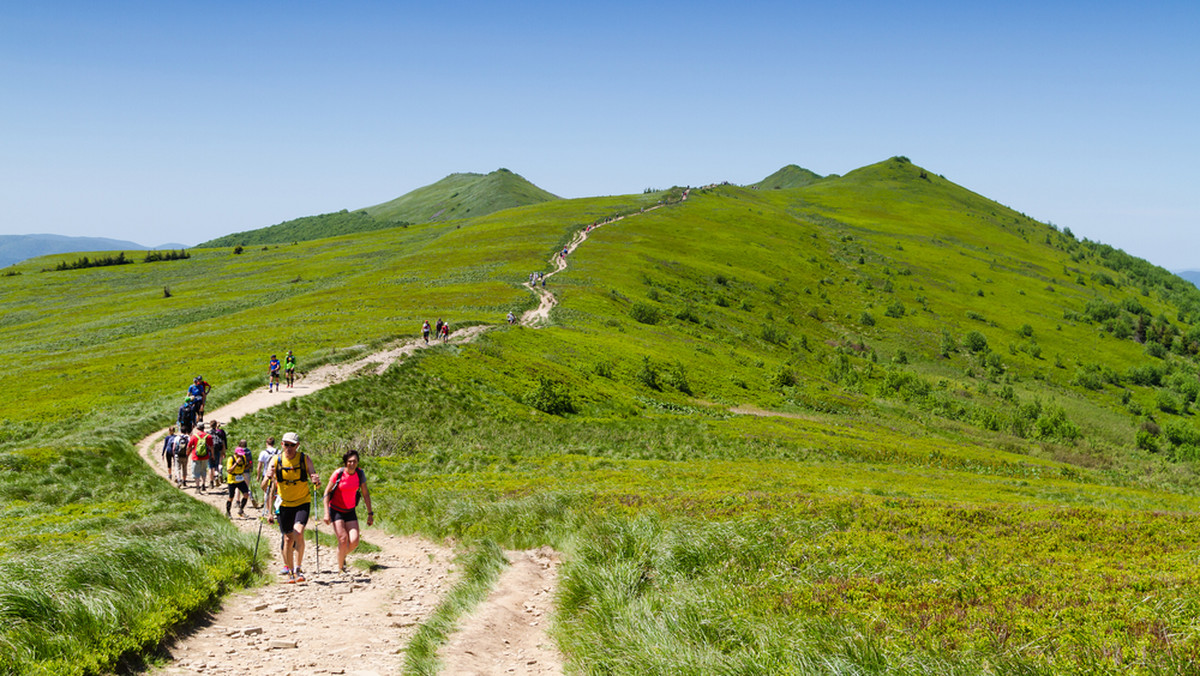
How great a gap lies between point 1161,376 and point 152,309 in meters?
166

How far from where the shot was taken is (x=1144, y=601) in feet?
33.3

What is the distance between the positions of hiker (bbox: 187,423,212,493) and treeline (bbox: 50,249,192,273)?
541ft

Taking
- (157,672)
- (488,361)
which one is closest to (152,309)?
(488,361)

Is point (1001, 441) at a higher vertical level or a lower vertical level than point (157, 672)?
lower

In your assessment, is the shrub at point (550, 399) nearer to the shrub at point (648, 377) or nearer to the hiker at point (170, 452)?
the shrub at point (648, 377)

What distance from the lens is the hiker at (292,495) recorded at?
41.9ft

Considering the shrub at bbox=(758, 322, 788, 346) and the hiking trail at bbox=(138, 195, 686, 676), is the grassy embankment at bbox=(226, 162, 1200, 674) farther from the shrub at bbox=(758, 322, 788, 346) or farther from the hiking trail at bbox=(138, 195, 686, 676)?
the hiking trail at bbox=(138, 195, 686, 676)

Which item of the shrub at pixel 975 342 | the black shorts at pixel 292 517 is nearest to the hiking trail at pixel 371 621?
the black shorts at pixel 292 517

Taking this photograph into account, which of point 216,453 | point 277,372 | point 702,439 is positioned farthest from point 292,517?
point 702,439

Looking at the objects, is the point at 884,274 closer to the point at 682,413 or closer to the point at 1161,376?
the point at 1161,376

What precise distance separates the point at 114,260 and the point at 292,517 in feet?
603

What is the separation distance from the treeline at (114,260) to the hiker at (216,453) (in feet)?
539

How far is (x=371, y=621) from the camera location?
10.7 m

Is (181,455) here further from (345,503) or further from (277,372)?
(277,372)
